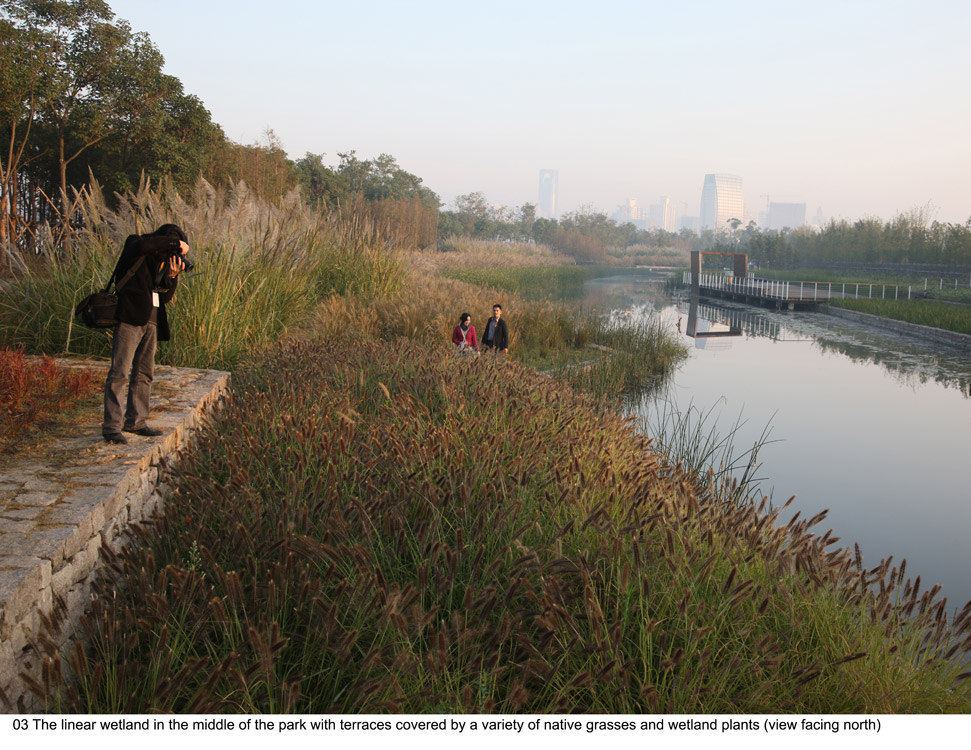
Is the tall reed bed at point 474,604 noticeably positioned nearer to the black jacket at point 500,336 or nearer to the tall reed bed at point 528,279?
the black jacket at point 500,336

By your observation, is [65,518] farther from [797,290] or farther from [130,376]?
[797,290]

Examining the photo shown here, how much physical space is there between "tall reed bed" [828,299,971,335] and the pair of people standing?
13600 mm

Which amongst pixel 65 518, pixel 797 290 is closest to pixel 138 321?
pixel 65 518

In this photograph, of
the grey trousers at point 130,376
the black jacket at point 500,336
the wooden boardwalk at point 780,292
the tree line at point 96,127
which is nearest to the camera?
the grey trousers at point 130,376

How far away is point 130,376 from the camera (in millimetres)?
4824

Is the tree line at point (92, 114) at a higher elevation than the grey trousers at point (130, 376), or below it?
higher

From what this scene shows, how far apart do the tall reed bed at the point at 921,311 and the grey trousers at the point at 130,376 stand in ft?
62.1

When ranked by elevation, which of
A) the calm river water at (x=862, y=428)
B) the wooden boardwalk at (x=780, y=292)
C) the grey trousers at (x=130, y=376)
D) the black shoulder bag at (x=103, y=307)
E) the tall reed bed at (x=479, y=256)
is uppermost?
the tall reed bed at (x=479, y=256)

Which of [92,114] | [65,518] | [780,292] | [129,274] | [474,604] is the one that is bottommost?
[65,518]

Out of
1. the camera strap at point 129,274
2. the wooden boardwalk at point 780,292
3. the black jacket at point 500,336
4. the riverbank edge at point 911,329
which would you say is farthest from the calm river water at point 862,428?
the wooden boardwalk at point 780,292

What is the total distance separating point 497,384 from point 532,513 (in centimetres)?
252

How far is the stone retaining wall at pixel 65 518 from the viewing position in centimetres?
258

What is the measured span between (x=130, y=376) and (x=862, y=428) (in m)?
9.01

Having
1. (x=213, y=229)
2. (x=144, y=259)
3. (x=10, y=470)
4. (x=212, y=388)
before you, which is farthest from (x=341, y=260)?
(x=10, y=470)
